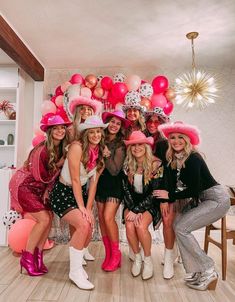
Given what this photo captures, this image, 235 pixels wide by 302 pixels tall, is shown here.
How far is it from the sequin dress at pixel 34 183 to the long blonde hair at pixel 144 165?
68 cm

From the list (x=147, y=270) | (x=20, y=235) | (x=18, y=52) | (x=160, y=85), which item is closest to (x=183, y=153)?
(x=147, y=270)

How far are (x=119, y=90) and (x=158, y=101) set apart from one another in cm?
54

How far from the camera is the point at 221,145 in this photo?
13.9 feet

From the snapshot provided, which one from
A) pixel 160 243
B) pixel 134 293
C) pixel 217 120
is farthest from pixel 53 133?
pixel 217 120

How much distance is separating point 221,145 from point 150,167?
218 cm

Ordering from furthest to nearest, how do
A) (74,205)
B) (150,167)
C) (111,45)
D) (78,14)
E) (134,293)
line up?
(111,45), (78,14), (150,167), (74,205), (134,293)

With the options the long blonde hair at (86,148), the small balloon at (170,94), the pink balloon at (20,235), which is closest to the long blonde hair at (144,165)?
the long blonde hair at (86,148)

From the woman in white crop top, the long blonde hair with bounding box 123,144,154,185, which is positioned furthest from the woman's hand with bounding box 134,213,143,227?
the woman in white crop top

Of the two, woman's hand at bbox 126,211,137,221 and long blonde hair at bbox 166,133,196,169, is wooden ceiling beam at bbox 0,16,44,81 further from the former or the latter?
woman's hand at bbox 126,211,137,221

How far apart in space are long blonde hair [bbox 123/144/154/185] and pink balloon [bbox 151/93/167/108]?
115cm

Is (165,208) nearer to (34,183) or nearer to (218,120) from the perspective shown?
(34,183)

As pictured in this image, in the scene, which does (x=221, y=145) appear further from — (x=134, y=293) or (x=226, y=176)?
(x=134, y=293)

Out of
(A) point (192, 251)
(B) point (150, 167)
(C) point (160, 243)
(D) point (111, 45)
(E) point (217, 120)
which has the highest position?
(D) point (111, 45)

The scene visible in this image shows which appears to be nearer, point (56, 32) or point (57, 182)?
point (57, 182)
